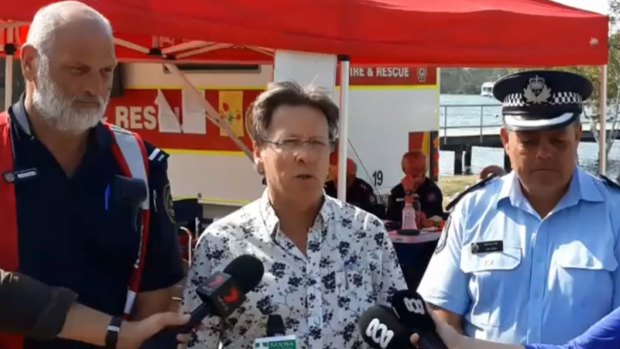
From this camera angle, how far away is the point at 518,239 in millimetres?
2924

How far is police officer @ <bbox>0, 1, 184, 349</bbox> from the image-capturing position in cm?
257

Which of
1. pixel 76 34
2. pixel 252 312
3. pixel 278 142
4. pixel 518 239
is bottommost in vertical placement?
pixel 252 312

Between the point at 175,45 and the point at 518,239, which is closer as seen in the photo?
the point at 518,239

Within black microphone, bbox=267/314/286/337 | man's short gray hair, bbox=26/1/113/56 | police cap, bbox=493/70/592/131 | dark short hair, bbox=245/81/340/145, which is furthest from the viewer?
police cap, bbox=493/70/592/131

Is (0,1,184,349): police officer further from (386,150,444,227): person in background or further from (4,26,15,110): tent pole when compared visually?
(4,26,15,110): tent pole

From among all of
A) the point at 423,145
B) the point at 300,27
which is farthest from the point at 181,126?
the point at 300,27

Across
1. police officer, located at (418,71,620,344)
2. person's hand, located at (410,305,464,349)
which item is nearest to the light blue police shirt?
police officer, located at (418,71,620,344)

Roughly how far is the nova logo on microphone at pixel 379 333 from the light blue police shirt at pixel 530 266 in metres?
0.62

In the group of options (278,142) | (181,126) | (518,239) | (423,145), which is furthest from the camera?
(423,145)

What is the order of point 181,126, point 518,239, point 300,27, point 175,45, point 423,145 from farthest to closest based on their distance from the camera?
point 423,145 < point 181,126 < point 175,45 < point 300,27 < point 518,239

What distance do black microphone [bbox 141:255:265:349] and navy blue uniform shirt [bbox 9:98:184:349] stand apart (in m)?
0.27

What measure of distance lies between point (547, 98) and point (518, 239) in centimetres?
44

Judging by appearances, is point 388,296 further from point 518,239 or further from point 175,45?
point 175,45

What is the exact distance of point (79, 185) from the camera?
267 centimetres
